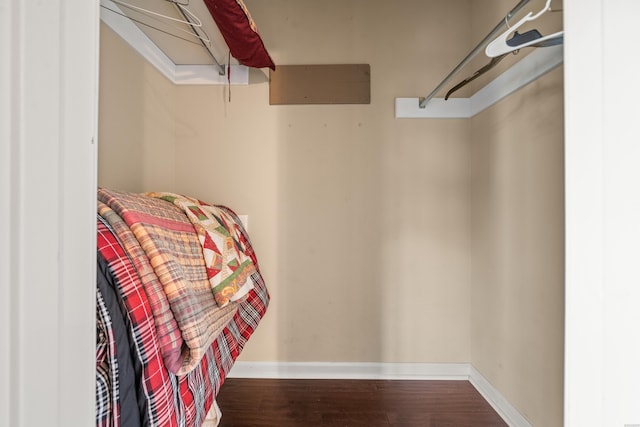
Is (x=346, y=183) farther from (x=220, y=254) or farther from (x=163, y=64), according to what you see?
(x=163, y=64)

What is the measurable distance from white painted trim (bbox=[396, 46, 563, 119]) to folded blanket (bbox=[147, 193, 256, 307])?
115 centimetres

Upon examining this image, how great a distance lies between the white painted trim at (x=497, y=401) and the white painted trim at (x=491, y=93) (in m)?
1.38

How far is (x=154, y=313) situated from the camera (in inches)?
25.9

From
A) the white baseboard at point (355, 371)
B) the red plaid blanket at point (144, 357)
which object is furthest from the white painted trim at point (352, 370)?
the red plaid blanket at point (144, 357)

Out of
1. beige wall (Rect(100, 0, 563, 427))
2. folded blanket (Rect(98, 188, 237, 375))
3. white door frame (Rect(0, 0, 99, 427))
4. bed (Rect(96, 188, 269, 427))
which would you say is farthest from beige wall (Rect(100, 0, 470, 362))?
white door frame (Rect(0, 0, 99, 427))

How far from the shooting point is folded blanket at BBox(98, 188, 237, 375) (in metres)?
0.67

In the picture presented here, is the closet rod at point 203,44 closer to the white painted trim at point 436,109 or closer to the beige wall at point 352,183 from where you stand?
the beige wall at point 352,183

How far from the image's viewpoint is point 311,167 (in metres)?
1.68

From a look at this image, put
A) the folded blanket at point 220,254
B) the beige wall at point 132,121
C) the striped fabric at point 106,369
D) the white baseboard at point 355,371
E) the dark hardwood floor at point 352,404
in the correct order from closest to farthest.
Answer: the striped fabric at point 106,369 → the folded blanket at point 220,254 → the beige wall at point 132,121 → the dark hardwood floor at point 352,404 → the white baseboard at point 355,371

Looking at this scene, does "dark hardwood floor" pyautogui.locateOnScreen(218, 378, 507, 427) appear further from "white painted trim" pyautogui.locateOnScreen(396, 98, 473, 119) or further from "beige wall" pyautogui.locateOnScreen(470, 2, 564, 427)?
"white painted trim" pyautogui.locateOnScreen(396, 98, 473, 119)

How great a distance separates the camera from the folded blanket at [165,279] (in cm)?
67

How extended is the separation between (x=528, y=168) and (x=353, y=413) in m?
1.30
